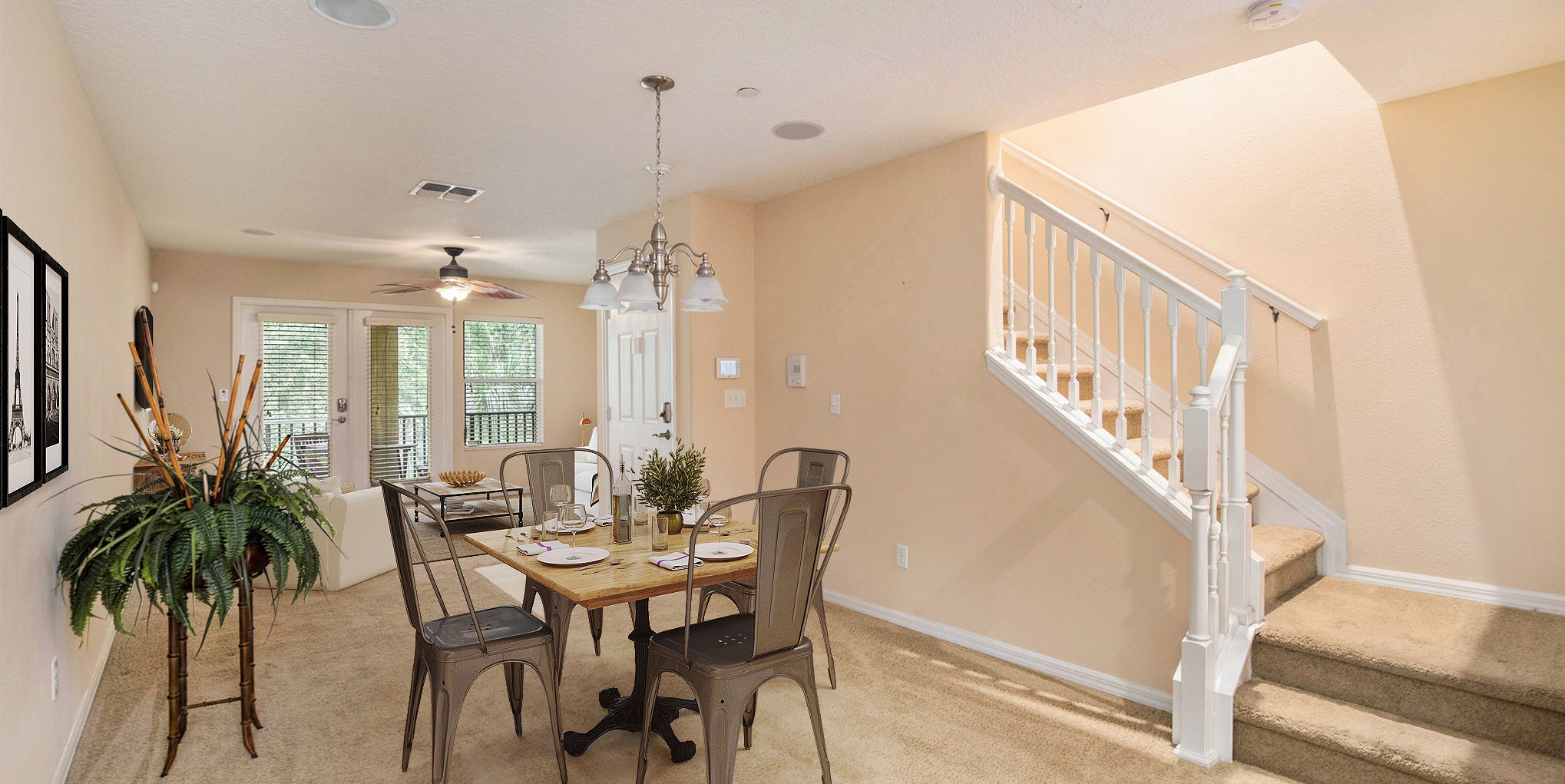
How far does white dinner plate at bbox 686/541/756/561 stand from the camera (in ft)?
8.16

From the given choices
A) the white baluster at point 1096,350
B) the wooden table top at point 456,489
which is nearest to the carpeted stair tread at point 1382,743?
the white baluster at point 1096,350

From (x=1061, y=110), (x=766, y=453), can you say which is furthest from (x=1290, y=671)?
(x=766, y=453)

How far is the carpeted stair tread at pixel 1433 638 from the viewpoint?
2.32m

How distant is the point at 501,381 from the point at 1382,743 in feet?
25.5

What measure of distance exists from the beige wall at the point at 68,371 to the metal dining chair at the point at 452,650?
873 mm

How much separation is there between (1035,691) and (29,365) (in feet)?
11.2

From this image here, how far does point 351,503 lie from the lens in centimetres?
482

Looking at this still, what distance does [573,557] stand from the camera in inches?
96.3

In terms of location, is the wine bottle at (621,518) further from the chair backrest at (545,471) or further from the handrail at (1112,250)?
the handrail at (1112,250)

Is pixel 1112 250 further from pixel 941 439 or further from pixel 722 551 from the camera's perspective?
pixel 722 551

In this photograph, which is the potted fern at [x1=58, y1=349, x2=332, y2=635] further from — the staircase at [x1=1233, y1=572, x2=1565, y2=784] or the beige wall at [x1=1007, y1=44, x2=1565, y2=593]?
the beige wall at [x1=1007, y1=44, x2=1565, y2=593]

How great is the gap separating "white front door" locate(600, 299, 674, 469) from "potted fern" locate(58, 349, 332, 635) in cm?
221

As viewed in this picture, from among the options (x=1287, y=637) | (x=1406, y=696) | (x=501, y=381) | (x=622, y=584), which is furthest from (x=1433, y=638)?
(x=501, y=381)

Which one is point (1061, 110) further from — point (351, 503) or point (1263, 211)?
point (351, 503)
